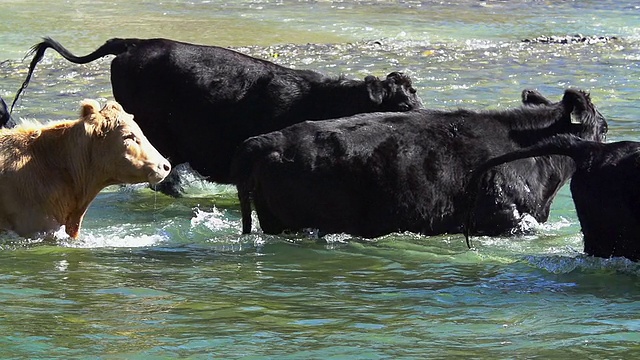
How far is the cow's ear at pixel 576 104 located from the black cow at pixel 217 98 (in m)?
1.38

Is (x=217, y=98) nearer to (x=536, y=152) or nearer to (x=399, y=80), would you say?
(x=399, y=80)

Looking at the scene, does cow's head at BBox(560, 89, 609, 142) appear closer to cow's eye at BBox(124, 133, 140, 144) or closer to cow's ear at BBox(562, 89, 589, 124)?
cow's ear at BBox(562, 89, 589, 124)

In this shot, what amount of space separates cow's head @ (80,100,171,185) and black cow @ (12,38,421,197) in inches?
55.4

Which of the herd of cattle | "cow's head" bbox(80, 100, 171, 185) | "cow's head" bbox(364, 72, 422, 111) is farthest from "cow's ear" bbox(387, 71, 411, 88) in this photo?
"cow's head" bbox(80, 100, 171, 185)

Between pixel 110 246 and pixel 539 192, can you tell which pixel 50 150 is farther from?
pixel 539 192

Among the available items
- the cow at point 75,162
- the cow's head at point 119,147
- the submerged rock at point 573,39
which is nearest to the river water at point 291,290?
the cow at point 75,162

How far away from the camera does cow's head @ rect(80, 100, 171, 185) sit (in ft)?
26.7

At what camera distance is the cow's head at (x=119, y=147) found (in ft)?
26.7

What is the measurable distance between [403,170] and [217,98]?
7.02ft

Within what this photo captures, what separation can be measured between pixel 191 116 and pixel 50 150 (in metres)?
1.61

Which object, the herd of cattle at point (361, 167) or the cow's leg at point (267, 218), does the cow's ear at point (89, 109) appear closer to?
the herd of cattle at point (361, 167)

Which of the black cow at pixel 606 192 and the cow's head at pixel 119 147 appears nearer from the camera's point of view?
the black cow at pixel 606 192

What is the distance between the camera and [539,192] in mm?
8375

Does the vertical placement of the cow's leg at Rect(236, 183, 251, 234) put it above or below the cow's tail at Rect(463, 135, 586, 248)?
below
